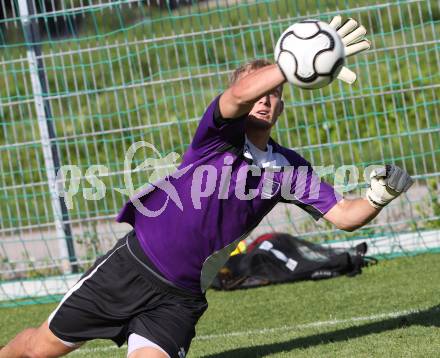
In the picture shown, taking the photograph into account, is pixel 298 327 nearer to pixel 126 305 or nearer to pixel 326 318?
pixel 326 318

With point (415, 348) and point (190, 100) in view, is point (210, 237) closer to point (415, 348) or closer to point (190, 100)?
point (415, 348)

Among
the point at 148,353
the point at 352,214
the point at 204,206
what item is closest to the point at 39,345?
the point at 148,353

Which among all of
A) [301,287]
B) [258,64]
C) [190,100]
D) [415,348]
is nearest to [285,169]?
[258,64]

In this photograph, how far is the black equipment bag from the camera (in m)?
7.19

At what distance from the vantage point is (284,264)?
7246 millimetres

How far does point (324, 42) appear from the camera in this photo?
144 inches

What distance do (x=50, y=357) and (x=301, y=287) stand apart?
2.71m

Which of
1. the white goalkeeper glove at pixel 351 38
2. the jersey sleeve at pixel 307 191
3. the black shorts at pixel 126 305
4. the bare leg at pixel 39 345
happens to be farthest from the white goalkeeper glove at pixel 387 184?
the bare leg at pixel 39 345

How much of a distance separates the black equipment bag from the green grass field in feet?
0.29

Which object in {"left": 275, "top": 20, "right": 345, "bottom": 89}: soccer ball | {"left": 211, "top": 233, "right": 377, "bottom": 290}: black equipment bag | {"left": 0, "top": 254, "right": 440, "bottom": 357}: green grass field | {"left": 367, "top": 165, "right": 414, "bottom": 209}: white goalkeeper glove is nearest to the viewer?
{"left": 275, "top": 20, "right": 345, "bottom": 89}: soccer ball

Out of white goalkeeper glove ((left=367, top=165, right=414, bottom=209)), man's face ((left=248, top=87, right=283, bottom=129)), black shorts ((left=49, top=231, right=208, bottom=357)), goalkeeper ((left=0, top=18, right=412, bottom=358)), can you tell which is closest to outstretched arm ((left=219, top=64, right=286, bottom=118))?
goalkeeper ((left=0, top=18, right=412, bottom=358))

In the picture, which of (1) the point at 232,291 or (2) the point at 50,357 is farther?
(1) the point at 232,291

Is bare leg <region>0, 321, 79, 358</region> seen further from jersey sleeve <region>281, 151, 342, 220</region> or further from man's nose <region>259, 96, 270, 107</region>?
man's nose <region>259, 96, 270, 107</region>

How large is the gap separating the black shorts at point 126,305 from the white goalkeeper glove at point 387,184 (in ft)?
3.06
